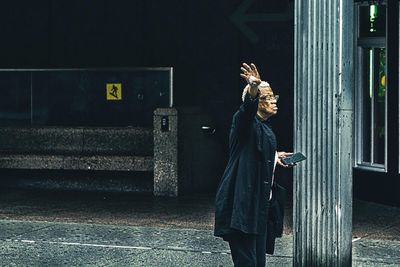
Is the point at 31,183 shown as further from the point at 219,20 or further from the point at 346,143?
the point at 346,143

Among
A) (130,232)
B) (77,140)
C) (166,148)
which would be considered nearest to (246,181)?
(130,232)

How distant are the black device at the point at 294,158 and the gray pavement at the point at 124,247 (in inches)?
98.7

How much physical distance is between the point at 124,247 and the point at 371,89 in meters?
5.13

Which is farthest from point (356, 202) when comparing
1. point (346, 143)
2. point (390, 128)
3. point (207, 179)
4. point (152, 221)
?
point (346, 143)

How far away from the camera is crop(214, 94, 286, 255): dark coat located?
718cm

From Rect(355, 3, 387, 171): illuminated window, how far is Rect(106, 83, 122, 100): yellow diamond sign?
3788 millimetres

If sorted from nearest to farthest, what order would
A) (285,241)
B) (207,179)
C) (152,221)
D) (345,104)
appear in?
1. (345,104)
2. (285,241)
3. (152,221)
4. (207,179)

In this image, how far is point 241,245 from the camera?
7.26m

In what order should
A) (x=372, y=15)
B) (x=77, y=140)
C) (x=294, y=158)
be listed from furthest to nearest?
(x=77, y=140), (x=372, y=15), (x=294, y=158)

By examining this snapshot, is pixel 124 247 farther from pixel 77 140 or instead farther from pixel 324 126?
pixel 77 140

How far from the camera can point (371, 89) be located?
13875 millimetres

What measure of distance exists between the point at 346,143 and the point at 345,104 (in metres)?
0.28

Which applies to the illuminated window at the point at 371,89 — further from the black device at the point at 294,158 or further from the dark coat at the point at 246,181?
the black device at the point at 294,158

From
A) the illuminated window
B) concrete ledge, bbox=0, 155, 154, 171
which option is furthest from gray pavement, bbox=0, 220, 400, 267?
the illuminated window
